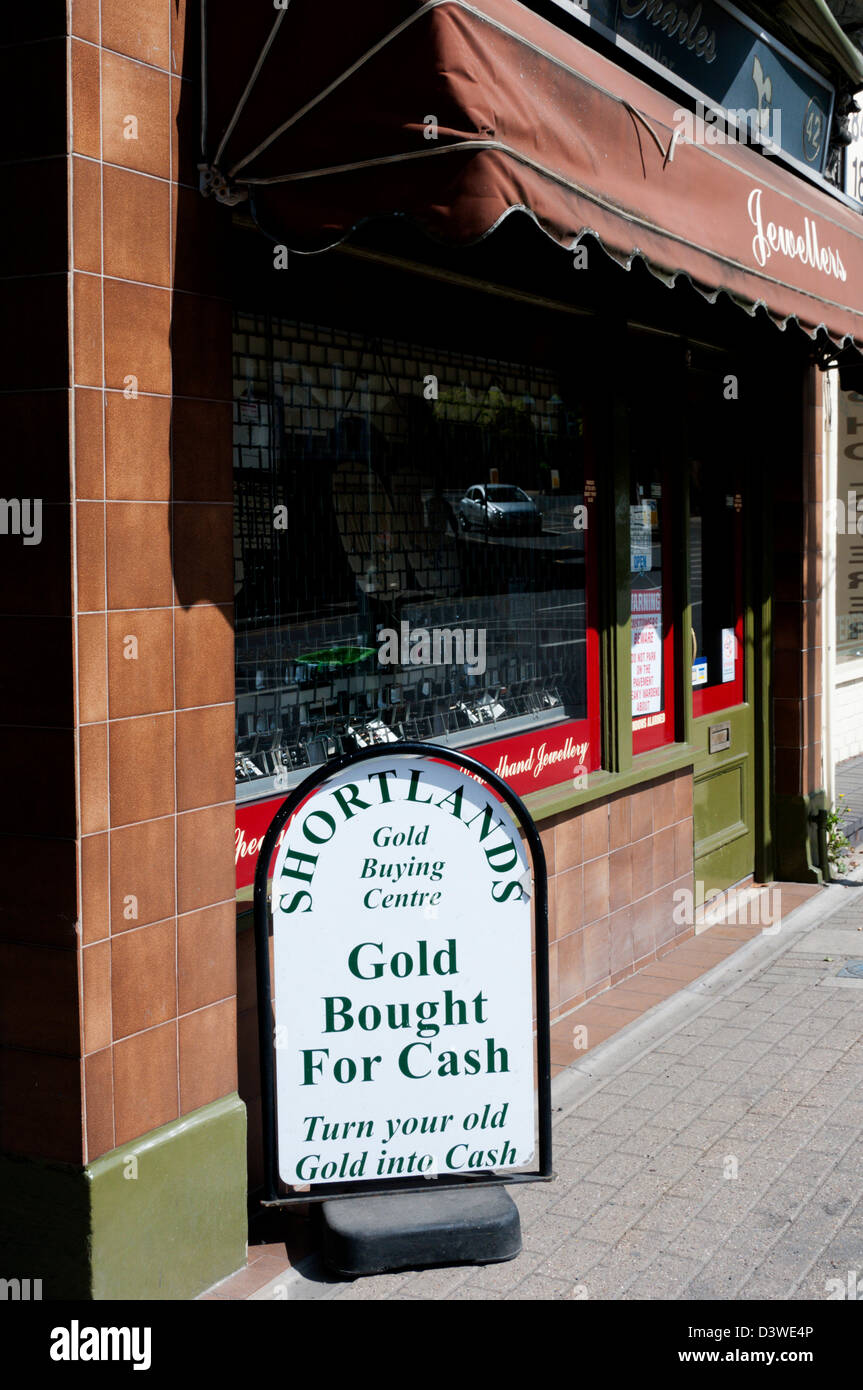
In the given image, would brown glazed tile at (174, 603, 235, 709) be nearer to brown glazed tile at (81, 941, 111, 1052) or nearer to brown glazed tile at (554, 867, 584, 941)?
brown glazed tile at (81, 941, 111, 1052)

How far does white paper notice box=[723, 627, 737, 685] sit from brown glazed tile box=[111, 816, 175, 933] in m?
4.64

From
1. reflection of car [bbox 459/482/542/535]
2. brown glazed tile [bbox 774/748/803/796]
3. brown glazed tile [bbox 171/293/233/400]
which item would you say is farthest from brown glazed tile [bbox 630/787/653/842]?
brown glazed tile [bbox 171/293/233/400]

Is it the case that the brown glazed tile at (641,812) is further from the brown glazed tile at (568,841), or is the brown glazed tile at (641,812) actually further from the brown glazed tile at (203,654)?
the brown glazed tile at (203,654)

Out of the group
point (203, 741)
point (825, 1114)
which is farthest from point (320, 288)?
point (825, 1114)

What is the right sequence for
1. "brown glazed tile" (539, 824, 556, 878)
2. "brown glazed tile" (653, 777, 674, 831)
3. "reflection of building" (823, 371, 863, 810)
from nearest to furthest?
"brown glazed tile" (539, 824, 556, 878), "brown glazed tile" (653, 777, 674, 831), "reflection of building" (823, 371, 863, 810)

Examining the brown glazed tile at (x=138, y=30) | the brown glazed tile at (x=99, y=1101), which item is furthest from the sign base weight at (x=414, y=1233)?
the brown glazed tile at (x=138, y=30)

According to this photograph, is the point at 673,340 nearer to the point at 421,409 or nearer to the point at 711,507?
the point at 711,507

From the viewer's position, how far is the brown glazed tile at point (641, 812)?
21.0ft

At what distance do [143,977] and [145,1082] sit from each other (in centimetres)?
27

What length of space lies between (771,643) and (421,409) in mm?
3492

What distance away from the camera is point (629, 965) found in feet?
20.9

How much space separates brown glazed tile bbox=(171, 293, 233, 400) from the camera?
11.8ft

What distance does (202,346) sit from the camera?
12.0ft

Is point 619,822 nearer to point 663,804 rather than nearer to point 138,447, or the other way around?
point 663,804
